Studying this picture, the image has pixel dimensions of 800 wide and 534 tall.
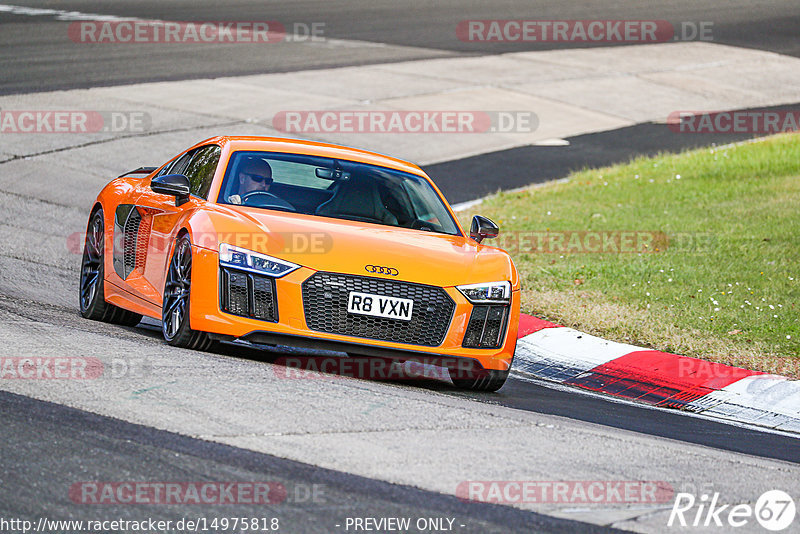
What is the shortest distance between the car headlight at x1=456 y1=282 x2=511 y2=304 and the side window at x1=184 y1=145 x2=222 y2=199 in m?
1.97

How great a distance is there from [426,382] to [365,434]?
8.32ft

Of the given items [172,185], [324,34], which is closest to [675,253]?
[172,185]

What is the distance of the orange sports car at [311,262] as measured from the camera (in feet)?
23.7

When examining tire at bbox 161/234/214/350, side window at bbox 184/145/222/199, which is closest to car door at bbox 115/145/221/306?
side window at bbox 184/145/222/199

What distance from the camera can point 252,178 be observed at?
830 cm

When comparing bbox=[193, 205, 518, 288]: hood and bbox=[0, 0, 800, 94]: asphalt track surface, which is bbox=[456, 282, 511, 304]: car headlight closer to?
bbox=[193, 205, 518, 288]: hood

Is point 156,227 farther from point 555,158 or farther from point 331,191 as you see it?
point 555,158

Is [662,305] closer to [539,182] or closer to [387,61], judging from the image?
[539,182]

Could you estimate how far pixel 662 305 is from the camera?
1072cm

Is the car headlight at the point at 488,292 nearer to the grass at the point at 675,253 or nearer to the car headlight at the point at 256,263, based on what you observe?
the car headlight at the point at 256,263

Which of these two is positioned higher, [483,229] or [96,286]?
[483,229]

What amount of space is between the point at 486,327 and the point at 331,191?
62.2 inches

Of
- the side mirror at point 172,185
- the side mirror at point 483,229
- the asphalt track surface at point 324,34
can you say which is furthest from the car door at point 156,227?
the asphalt track surface at point 324,34

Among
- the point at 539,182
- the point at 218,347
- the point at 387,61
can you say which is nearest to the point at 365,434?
the point at 218,347
